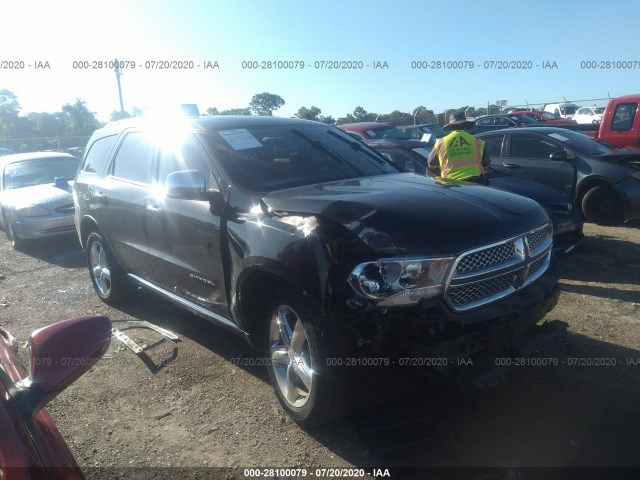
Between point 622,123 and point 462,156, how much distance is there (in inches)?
276

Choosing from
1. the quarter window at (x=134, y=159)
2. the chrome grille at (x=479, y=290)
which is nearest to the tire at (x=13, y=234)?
the quarter window at (x=134, y=159)

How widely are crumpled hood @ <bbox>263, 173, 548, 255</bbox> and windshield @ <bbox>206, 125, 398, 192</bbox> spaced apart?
0.27 meters

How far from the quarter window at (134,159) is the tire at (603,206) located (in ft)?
21.2

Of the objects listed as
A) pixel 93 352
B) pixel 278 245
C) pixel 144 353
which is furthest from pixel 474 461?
pixel 144 353

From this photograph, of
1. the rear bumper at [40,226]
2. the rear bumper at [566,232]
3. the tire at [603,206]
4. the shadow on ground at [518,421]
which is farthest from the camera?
the rear bumper at [40,226]

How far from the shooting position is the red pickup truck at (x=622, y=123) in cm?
1061

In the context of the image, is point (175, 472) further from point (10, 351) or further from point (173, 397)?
point (10, 351)

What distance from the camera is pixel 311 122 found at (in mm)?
4598

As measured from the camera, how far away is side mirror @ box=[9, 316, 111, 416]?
159cm

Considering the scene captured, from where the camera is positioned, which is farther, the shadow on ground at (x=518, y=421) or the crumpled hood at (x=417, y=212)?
the shadow on ground at (x=518, y=421)

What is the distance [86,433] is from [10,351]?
4.95 feet

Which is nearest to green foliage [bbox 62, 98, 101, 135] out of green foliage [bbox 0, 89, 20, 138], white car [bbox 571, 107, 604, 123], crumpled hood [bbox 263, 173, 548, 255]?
green foliage [bbox 0, 89, 20, 138]

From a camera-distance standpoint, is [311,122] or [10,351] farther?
[311,122]

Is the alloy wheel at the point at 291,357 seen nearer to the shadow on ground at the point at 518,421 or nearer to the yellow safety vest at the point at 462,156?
the shadow on ground at the point at 518,421
